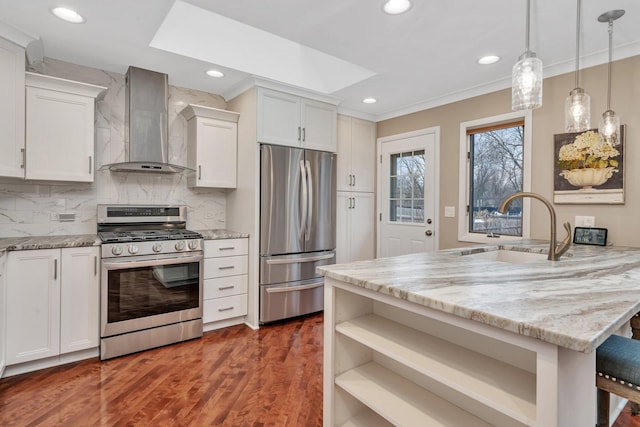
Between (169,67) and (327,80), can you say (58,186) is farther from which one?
(327,80)

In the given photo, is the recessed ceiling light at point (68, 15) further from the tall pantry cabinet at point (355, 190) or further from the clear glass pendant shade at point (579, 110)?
the clear glass pendant shade at point (579, 110)

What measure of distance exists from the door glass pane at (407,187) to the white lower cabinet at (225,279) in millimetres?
2003

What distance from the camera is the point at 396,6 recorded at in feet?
6.52

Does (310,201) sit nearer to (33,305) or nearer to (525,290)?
(33,305)

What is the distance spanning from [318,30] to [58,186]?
8.49ft

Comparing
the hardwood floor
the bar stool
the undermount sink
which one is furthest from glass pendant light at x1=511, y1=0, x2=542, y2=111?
the hardwood floor

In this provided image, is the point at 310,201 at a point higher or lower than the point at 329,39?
lower

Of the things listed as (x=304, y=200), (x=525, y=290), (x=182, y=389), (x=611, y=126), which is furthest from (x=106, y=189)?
(x=611, y=126)

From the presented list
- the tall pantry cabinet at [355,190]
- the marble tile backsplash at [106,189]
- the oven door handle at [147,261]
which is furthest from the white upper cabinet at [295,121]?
the oven door handle at [147,261]

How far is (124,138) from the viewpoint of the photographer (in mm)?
3170

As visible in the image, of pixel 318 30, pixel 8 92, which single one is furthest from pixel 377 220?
pixel 8 92

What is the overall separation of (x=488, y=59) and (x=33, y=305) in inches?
156

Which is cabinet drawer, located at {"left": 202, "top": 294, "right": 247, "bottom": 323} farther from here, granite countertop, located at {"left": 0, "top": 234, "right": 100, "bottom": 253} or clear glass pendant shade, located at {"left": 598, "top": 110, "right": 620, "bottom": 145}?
clear glass pendant shade, located at {"left": 598, "top": 110, "right": 620, "bottom": 145}

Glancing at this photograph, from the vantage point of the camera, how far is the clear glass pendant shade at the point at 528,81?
5.00ft
